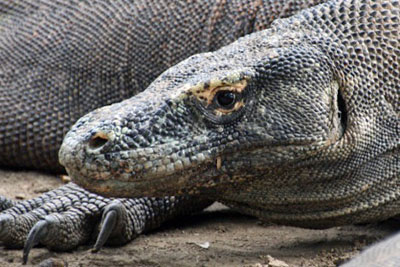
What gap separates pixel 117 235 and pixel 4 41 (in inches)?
118

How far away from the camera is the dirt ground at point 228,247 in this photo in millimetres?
4262

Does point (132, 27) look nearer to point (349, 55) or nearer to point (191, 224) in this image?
point (191, 224)

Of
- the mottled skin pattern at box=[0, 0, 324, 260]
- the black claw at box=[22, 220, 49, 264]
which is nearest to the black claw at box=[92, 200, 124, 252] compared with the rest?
the black claw at box=[22, 220, 49, 264]

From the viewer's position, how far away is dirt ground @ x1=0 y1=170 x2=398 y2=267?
4262 millimetres

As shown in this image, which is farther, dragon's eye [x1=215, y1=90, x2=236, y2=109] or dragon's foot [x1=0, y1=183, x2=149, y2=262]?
dragon's foot [x1=0, y1=183, x2=149, y2=262]

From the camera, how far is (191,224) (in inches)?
204

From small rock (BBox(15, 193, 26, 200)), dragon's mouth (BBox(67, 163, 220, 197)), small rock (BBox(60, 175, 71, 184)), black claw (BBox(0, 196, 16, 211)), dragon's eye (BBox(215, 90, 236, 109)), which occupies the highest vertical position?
dragon's eye (BBox(215, 90, 236, 109))

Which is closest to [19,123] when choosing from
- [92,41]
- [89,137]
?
[92,41]

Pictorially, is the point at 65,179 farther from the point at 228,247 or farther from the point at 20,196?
the point at 228,247

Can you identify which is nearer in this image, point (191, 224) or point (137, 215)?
point (137, 215)

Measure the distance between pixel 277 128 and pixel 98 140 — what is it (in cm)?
94

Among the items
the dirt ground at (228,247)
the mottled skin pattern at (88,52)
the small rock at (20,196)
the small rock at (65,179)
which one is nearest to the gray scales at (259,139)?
the dirt ground at (228,247)

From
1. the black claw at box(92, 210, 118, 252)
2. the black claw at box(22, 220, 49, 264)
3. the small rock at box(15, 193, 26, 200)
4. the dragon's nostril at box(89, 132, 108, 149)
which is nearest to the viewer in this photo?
the dragon's nostril at box(89, 132, 108, 149)

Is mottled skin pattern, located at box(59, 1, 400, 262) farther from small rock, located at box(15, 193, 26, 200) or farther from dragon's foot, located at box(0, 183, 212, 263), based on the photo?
small rock, located at box(15, 193, 26, 200)
